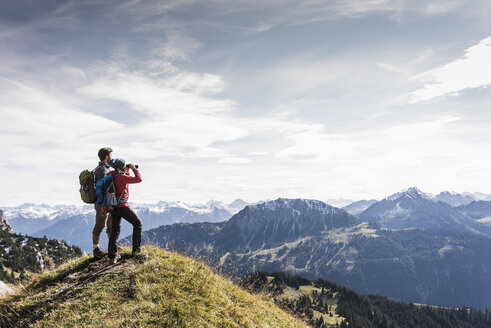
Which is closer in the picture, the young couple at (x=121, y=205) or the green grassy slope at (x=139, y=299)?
the green grassy slope at (x=139, y=299)

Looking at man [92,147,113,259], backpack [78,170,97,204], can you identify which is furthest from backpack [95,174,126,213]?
backpack [78,170,97,204]

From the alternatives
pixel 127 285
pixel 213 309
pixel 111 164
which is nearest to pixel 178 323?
pixel 213 309

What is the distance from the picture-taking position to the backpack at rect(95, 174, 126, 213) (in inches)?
447

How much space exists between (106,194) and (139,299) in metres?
4.94

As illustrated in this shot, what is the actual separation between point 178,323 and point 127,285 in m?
2.89

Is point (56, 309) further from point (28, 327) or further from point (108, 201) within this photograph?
point (108, 201)

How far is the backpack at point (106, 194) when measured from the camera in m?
11.4

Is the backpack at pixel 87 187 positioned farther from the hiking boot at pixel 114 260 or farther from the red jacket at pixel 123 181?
the hiking boot at pixel 114 260

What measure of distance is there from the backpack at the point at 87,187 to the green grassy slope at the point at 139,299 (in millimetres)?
2991

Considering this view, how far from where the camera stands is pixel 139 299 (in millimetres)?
8523

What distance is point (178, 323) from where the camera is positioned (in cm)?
766

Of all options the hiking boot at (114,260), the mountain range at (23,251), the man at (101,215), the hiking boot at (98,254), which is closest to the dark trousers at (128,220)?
the hiking boot at (114,260)

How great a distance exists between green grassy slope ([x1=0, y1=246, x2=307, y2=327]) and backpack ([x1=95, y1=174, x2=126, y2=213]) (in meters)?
2.48

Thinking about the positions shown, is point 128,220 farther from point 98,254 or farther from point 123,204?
point 98,254
